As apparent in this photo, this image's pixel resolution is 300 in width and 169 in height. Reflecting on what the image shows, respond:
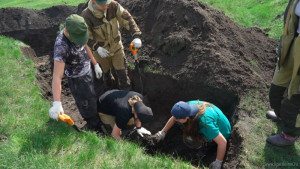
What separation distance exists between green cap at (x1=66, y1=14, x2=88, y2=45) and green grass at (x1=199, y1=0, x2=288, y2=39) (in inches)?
231

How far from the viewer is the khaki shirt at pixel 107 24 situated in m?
4.63

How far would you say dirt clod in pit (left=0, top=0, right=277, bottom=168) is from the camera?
4.88 m

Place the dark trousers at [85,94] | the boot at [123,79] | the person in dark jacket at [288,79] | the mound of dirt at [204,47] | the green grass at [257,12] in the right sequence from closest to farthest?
the person in dark jacket at [288,79] → the dark trousers at [85,94] → the mound of dirt at [204,47] → the boot at [123,79] → the green grass at [257,12]

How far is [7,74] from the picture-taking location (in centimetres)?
557

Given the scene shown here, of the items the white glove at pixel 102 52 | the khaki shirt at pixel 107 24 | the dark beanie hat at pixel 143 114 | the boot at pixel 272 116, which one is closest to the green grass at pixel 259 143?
the boot at pixel 272 116

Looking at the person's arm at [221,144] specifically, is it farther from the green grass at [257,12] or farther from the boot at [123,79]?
the green grass at [257,12]

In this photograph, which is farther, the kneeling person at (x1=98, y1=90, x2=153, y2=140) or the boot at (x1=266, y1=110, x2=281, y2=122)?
the boot at (x1=266, y1=110, x2=281, y2=122)

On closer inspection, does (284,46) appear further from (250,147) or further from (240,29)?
(240,29)

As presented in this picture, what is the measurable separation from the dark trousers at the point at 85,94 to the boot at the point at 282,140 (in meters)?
2.92

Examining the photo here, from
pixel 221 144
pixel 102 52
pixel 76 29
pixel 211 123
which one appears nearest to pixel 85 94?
pixel 102 52

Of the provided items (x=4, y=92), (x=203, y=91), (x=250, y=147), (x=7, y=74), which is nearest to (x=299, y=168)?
(x=250, y=147)

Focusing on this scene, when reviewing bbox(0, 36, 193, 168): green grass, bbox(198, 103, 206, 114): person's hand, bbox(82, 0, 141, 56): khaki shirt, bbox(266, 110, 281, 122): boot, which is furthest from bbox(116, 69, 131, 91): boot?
bbox(266, 110, 281, 122): boot

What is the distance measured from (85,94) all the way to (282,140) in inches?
124

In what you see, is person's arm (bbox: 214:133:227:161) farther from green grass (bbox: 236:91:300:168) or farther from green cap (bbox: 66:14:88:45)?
green cap (bbox: 66:14:88:45)
